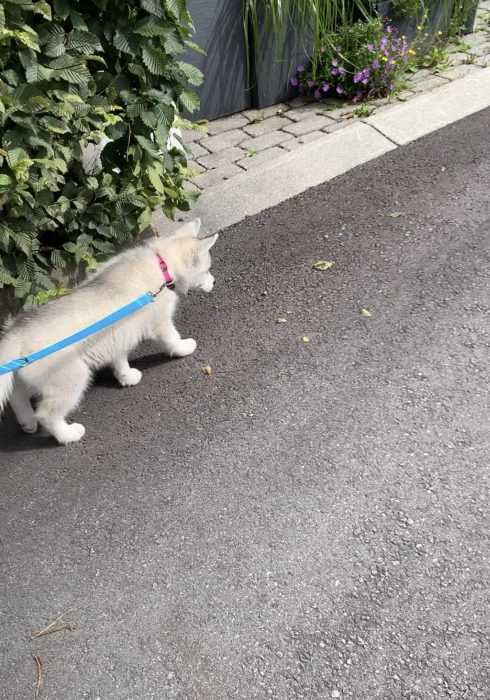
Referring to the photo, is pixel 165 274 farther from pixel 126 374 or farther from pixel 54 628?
pixel 54 628

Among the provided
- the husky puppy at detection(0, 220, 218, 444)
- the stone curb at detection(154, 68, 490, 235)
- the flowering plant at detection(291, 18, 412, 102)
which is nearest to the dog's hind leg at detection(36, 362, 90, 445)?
the husky puppy at detection(0, 220, 218, 444)

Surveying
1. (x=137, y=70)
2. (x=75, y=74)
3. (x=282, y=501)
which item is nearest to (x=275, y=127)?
(x=137, y=70)

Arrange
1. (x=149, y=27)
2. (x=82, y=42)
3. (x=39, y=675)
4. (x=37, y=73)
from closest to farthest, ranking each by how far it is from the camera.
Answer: (x=39, y=675), (x=37, y=73), (x=82, y=42), (x=149, y=27)

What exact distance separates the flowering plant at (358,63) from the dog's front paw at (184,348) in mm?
3675

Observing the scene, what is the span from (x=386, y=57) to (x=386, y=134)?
96cm

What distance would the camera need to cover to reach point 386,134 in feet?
18.4

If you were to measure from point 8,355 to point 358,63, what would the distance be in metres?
4.83

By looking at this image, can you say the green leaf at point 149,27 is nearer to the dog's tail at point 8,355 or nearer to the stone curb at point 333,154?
the stone curb at point 333,154

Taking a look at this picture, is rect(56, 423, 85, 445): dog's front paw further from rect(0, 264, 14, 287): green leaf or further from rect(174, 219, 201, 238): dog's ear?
rect(174, 219, 201, 238): dog's ear

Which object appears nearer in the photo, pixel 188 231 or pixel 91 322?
pixel 91 322

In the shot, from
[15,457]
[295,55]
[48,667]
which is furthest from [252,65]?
[48,667]

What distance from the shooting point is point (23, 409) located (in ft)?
11.0

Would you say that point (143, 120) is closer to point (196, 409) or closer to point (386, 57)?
point (196, 409)

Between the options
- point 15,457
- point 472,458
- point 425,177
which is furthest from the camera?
point 425,177
